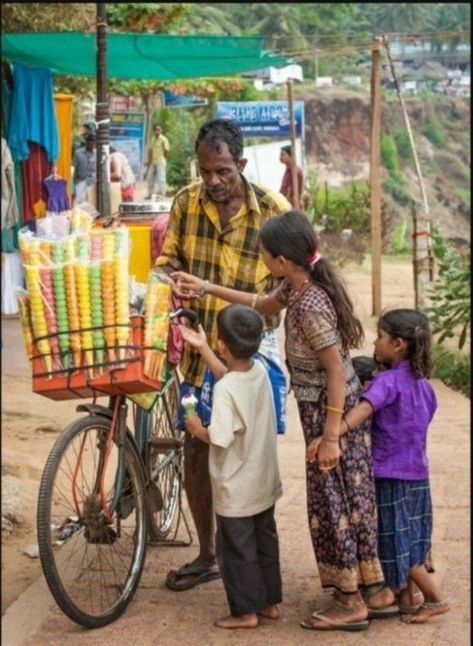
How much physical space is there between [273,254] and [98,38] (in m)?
7.52

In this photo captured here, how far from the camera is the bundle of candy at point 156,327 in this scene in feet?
15.0

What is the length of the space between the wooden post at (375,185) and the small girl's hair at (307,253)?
31.1ft

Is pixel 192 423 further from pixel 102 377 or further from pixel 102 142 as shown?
pixel 102 142

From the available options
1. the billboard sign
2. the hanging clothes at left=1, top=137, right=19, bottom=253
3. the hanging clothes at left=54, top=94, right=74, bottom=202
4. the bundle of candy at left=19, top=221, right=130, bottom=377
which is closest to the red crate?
the bundle of candy at left=19, top=221, right=130, bottom=377

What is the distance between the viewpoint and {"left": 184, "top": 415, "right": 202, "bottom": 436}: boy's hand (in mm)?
4691

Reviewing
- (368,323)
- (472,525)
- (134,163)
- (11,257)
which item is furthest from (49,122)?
(134,163)

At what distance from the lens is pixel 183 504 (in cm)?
652

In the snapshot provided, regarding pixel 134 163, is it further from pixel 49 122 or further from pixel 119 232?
pixel 119 232

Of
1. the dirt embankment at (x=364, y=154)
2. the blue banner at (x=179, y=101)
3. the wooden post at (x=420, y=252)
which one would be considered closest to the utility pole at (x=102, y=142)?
the wooden post at (x=420, y=252)

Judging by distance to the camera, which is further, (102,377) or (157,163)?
(157,163)

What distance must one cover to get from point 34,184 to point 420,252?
415 centimetres

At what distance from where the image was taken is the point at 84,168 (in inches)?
696

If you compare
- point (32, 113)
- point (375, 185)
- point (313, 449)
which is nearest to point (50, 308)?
point (313, 449)

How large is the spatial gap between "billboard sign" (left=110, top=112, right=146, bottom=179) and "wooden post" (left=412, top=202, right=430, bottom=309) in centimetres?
1416
